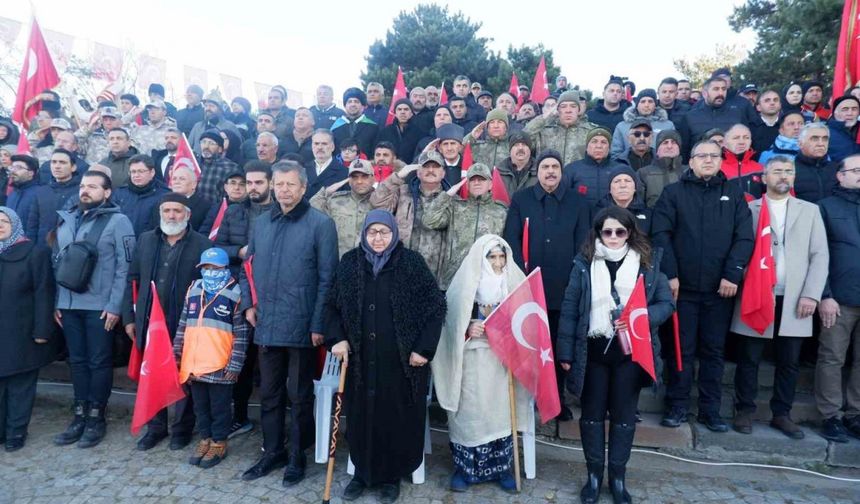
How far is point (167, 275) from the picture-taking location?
A: 178 inches

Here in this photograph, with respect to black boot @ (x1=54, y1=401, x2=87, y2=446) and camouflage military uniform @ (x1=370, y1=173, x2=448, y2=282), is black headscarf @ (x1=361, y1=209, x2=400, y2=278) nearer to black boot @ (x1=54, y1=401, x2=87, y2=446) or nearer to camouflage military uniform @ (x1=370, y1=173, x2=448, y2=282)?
camouflage military uniform @ (x1=370, y1=173, x2=448, y2=282)

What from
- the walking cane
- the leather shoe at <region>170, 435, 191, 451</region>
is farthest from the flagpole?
the leather shoe at <region>170, 435, 191, 451</region>

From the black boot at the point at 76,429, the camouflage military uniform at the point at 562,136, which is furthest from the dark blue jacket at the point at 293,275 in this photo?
the camouflage military uniform at the point at 562,136

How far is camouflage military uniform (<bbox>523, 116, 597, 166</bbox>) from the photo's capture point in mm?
6336

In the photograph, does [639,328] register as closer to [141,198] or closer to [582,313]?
[582,313]

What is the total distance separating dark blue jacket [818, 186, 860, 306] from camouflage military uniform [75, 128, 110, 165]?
9481 millimetres

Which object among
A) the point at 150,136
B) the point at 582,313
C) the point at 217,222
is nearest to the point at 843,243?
the point at 582,313

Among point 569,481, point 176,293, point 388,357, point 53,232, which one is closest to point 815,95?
point 569,481

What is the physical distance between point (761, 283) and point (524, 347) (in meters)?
2.13

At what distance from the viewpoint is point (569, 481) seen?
418 centimetres

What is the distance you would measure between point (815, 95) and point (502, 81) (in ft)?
30.3

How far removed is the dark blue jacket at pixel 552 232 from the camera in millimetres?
4609

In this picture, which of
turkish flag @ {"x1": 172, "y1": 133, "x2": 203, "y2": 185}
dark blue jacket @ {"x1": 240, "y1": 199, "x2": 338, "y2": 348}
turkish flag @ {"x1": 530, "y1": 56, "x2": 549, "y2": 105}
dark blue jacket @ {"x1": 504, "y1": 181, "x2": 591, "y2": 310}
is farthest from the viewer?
turkish flag @ {"x1": 530, "y1": 56, "x2": 549, "y2": 105}

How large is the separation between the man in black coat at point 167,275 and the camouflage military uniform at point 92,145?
14.9 feet
